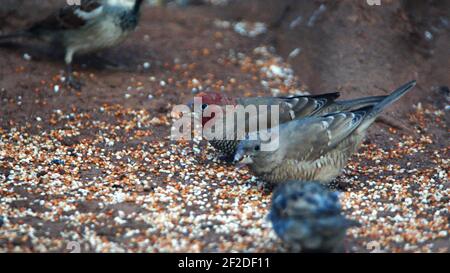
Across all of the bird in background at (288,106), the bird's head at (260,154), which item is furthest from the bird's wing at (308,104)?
the bird's head at (260,154)

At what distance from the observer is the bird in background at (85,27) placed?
7.50 meters

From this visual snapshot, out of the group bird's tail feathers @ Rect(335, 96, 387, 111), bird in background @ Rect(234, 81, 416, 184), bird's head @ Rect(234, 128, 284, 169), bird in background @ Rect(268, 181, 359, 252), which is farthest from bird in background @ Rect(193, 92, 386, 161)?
bird in background @ Rect(268, 181, 359, 252)

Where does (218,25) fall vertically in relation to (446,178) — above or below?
above

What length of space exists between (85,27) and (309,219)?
449 cm

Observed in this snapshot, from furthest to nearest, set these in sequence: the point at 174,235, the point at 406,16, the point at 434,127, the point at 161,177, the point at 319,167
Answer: the point at 406,16
the point at 434,127
the point at 161,177
the point at 319,167
the point at 174,235

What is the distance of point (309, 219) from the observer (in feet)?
13.2

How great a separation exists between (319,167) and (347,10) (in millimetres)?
2885

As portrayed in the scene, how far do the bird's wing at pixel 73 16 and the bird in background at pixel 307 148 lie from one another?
3.04 meters

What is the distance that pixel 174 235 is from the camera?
4.74 m

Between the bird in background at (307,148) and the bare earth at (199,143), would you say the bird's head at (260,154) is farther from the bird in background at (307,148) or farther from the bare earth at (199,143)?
the bare earth at (199,143)

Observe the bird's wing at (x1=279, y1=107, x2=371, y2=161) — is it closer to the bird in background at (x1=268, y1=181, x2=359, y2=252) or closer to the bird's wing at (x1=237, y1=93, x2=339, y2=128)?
the bird's wing at (x1=237, y1=93, x2=339, y2=128)

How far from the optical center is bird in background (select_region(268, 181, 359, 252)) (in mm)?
3998

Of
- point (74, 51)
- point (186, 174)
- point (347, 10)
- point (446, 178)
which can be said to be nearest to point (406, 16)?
point (347, 10)

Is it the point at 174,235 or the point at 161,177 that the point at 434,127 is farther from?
the point at 174,235
